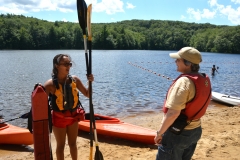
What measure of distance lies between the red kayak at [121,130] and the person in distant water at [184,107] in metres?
3.37

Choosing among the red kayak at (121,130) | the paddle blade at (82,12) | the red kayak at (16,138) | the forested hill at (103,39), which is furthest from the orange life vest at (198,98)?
the forested hill at (103,39)

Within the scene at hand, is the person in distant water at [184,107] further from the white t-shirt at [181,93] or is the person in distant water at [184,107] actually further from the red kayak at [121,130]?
the red kayak at [121,130]

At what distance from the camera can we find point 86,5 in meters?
3.56

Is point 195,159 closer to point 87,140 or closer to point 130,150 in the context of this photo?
point 130,150

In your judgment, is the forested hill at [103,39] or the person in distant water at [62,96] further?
the forested hill at [103,39]

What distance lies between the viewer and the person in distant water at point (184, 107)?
2.30 meters

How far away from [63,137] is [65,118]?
0.27 meters

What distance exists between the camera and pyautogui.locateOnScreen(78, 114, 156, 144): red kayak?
589 cm

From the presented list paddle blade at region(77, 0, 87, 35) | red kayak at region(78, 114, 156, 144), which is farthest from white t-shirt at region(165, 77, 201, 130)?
red kayak at region(78, 114, 156, 144)

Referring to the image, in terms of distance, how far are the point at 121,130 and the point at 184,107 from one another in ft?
13.6

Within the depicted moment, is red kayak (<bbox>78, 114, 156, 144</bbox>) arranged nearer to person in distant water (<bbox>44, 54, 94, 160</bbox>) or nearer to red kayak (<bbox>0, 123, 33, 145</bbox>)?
red kayak (<bbox>0, 123, 33, 145</bbox>)

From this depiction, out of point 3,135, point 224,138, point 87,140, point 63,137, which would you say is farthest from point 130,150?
point 3,135

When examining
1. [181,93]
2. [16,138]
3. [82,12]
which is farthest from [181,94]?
[16,138]

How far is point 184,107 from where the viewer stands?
7.65ft
